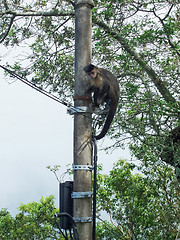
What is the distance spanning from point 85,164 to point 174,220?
3.01 meters

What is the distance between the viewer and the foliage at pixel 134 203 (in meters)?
6.67

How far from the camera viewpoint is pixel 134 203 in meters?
7.30

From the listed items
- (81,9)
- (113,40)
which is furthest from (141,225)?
(81,9)

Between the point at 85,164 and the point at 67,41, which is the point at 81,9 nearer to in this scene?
the point at 85,164

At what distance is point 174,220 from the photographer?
596 centimetres

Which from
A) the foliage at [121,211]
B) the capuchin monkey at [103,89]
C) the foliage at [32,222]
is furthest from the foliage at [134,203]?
the capuchin monkey at [103,89]

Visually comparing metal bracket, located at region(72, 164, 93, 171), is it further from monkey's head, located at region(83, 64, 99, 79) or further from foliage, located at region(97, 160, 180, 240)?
foliage, located at region(97, 160, 180, 240)

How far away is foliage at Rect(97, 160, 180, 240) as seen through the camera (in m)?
6.67

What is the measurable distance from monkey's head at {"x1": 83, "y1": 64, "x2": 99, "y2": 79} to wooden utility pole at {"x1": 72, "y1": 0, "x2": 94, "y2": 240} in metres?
0.07

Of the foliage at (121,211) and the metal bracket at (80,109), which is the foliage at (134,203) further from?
the metal bracket at (80,109)

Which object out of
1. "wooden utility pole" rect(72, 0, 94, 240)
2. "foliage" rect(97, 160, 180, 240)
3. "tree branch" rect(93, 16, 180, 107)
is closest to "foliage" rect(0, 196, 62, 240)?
"foliage" rect(97, 160, 180, 240)

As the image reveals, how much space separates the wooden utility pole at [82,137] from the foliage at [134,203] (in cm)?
308

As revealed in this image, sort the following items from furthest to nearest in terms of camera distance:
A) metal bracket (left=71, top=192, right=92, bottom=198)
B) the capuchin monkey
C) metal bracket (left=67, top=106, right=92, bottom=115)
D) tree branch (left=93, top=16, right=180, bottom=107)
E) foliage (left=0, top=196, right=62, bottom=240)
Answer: foliage (left=0, top=196, right=62, bottom=240)
tree branch (left=93, top=16, right=180, bottom=107)
the capuchin monkey
metal bracket (left=67, top=106, right=92, bottom=115)
metal bracket (left=71, top=192, right=92, bottom=198)

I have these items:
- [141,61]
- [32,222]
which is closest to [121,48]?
[141,61]
